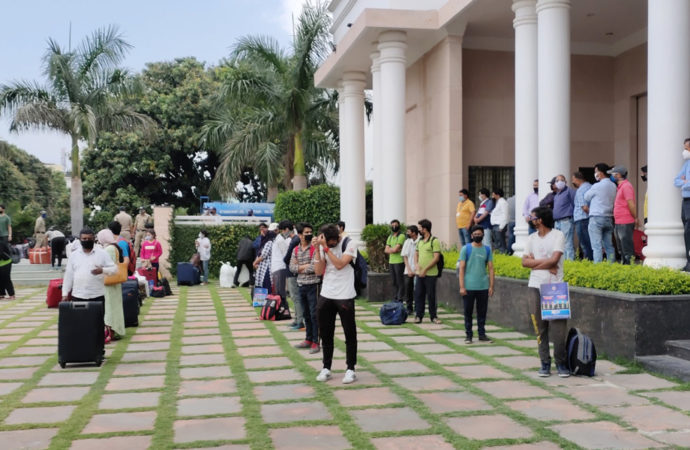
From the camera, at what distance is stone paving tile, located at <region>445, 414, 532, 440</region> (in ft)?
16.5

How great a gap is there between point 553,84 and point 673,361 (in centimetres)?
552

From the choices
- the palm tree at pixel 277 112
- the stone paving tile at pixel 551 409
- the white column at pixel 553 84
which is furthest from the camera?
the palm tree at pixel 277 112

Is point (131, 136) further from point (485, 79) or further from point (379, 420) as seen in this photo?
point (379, 420)

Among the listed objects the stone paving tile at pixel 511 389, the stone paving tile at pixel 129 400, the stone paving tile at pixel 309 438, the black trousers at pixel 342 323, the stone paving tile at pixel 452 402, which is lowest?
the stone paving tile at pixel 129 400

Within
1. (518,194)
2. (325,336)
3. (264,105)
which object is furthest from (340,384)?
(264,105)

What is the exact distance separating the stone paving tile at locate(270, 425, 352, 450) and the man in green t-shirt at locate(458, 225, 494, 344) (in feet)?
14.0

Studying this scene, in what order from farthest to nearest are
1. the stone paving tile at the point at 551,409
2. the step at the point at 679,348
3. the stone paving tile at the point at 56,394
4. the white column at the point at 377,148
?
the white column at the point at 377,148 < the step at the point at 679,348 < the stone paving tile at the point at 56,394 < the stone paving tile at the point at 551,409

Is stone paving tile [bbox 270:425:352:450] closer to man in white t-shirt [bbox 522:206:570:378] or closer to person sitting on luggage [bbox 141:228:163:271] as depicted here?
man in white t-shirt [bbox 522:206:570:378]

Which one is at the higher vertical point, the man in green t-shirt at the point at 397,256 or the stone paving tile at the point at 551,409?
the man in green t-shirt at the point at 397,256

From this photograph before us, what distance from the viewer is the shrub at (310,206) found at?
2214 cm

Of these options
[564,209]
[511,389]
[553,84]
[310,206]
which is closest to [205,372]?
[511,389]

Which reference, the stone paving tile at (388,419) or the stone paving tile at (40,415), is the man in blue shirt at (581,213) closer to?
the stone paving tile at (388,419)

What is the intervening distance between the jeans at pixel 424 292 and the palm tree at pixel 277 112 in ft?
39.2

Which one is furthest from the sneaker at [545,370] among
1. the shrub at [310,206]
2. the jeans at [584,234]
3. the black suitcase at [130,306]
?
the shrub at [310,206]
